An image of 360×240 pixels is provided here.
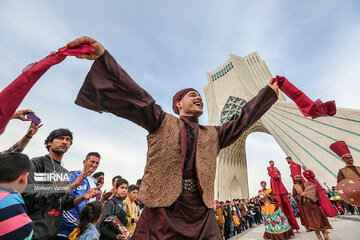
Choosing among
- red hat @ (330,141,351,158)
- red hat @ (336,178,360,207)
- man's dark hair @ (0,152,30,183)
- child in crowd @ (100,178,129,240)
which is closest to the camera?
man's dark hair @ (0,152,30,183)

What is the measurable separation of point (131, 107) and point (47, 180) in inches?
45.8

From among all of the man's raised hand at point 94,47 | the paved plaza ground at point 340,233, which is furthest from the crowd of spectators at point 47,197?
the paved plaza ground at point 340,233

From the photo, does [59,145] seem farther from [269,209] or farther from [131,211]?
[269,209]

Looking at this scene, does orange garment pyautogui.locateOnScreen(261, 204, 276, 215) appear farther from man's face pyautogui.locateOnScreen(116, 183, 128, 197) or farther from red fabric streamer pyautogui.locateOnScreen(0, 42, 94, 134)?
red fabric streamer pyautogui.locateOnScreen(0, 42, 94, 134)

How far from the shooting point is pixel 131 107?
3.60ft

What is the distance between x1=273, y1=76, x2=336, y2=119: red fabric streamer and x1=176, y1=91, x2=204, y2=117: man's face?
0.64 m

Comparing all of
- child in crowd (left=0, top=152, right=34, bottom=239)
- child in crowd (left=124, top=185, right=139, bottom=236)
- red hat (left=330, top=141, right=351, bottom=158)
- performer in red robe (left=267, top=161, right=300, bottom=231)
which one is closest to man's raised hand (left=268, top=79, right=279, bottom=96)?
child in crowd (left=0, top=152, right=34, bottom=239)

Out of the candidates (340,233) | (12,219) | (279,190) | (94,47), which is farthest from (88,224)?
(279,190)

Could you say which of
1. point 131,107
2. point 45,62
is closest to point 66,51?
point 45,62

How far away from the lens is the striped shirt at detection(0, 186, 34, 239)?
3.22 ft

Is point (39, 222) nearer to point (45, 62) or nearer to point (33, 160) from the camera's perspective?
point (33, 160)

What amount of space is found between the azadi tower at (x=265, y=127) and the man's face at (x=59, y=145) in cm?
1136

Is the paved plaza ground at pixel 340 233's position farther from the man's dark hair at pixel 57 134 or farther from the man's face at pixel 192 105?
the man's dark hair at pixel 57 134

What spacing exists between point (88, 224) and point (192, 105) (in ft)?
5.33
